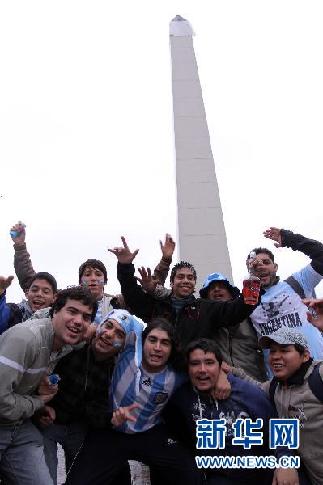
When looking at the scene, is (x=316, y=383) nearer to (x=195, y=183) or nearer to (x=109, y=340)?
(x=109, y=340)

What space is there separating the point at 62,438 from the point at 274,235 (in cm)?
274

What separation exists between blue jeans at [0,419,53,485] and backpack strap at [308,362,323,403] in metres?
1.65

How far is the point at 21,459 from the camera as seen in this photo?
2654 millimetres

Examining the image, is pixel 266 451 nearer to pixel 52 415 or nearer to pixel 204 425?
pixel 204 425

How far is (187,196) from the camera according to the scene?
8672mm

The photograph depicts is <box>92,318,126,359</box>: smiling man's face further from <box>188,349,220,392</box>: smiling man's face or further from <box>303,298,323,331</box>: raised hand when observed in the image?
<box>303,298,323,331</box>: raised hand

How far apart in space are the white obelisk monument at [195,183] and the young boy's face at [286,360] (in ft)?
16.8

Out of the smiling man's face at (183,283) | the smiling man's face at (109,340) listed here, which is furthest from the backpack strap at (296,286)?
the smiling man's face at (109,340)

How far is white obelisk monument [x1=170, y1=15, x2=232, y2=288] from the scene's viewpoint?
840 cm

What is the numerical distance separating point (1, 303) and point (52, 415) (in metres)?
0.83

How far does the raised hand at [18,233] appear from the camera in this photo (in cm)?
465

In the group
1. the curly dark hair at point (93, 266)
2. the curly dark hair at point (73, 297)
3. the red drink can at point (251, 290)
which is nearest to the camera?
the curly dark hair at point (73, 297)

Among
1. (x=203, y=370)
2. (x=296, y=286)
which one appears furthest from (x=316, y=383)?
(x=296, y=286)

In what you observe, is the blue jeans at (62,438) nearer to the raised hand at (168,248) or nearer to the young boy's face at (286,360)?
the young boy's face at (286,360)
